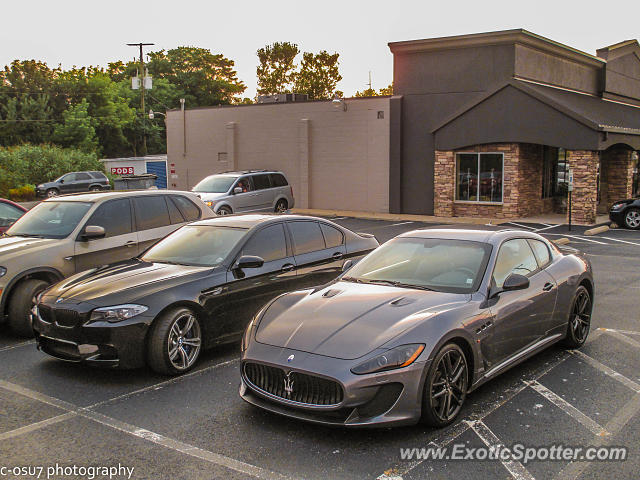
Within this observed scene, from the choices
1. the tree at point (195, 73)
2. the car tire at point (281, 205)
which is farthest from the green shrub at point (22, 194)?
the tree at point (195, 73)

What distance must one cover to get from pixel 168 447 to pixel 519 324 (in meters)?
3.39

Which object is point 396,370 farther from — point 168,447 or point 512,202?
point 512,202

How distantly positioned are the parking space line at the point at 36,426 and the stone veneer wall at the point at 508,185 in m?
20.3

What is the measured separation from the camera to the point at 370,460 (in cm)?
466

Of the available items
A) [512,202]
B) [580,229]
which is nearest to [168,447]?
[580,229]

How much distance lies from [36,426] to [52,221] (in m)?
4.65

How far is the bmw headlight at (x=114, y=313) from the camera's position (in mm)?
6387

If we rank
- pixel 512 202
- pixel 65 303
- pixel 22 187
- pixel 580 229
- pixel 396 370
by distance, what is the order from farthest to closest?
pixel 22 187, pixel 512 202, pixel 580 229, pixel 65 303, pixel 396 370

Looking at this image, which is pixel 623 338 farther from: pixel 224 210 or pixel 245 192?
pixel 245 192

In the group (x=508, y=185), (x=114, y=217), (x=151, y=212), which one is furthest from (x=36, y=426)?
(x=508, y=185)

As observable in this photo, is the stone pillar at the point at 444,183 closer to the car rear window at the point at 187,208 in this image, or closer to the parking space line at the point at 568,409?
the car rear window at the point at 187,208

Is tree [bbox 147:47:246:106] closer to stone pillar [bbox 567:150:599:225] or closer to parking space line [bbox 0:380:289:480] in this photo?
stone pillar [bbox 567:150:599:225]

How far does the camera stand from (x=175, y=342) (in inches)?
262

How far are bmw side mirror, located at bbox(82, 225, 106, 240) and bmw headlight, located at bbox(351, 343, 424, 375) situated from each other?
5.29m
